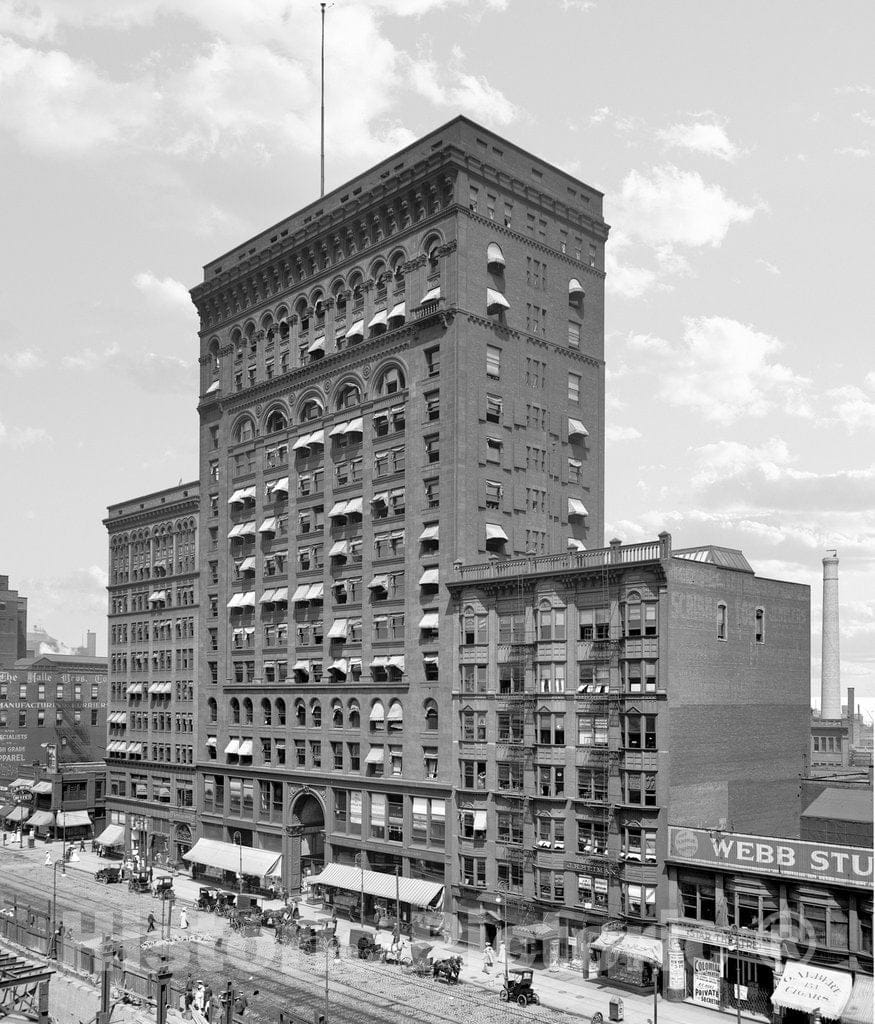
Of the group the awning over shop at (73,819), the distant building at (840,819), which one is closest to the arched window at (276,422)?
the distant building at (840,819)

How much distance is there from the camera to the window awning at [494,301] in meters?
75.8

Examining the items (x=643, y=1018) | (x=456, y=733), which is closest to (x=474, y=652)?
(x=456, y=733)

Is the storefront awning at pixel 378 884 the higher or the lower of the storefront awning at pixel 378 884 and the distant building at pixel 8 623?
the lower

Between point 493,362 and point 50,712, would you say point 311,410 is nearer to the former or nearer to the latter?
point 493,362

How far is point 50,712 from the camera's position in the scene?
144m

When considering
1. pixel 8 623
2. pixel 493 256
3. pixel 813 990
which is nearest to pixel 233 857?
pixel 813 990

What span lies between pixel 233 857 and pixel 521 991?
36.7 metres

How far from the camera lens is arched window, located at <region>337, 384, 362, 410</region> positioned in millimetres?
82125

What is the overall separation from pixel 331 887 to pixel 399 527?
2661cm

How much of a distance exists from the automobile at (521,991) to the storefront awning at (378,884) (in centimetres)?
1397

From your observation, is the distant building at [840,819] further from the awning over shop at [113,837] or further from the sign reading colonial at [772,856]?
the awning over shop at [113,837]

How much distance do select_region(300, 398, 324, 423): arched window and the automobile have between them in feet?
150

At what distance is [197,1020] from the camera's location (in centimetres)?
5178

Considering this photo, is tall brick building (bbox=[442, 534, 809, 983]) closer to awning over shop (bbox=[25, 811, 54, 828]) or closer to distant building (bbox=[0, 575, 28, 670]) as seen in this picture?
awning over shop (bbox=[25, 811, 54, 828])
